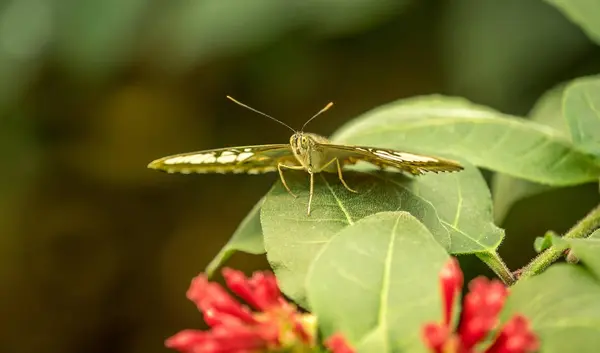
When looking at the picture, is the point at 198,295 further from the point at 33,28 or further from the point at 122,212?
the point at 122,212

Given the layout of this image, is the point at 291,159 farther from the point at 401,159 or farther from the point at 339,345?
the point at 339,345

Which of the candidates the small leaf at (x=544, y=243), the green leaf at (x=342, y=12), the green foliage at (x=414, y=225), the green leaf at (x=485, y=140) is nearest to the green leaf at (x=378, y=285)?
the green foliage at (x=414, y=225)

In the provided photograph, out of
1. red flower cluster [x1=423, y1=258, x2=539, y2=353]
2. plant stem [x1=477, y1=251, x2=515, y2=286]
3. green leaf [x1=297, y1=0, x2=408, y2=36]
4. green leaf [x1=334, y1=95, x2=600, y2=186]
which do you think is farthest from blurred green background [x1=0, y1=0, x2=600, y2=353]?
red flower cluster [x1=423, y1=258, x2=539, y2=353]

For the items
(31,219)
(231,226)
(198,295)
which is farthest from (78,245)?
(198,295)

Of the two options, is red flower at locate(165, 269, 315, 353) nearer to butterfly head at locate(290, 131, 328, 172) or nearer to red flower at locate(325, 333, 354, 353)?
red flower at locate(325, 333, 354, 353)

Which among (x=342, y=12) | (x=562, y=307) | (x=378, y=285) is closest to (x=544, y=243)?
(x=562, y=307)

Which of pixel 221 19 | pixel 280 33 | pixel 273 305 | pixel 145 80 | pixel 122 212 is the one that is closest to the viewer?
pixel 273 305
